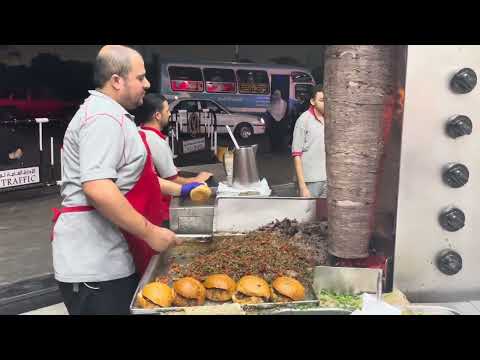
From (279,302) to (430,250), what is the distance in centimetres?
55

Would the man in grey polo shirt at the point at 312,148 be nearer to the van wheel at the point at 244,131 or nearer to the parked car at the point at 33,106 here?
the van wheel at the point at 244,131

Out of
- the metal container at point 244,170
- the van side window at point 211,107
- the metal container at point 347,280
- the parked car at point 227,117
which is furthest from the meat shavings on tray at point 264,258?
the van side window at point 211,107

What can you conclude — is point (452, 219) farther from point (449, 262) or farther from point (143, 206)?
point (143, 206)

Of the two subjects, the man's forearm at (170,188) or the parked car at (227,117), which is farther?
the parked car at (227,117)

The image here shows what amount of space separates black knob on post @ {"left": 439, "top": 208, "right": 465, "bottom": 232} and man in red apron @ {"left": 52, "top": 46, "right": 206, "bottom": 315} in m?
0.99

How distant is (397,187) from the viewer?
68.0 inches

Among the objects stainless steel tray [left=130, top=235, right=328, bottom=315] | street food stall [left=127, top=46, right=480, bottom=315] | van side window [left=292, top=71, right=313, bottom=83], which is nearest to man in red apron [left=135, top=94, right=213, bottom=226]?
stainless steel tray [left=130, top=235, right=328, bottom=315]

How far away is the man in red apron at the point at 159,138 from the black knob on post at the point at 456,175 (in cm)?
182

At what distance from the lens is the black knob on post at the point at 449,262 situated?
5.78ft

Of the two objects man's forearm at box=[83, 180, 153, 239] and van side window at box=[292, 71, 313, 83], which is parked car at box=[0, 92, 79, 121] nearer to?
van side window at box=[292, 71, 313, 83]

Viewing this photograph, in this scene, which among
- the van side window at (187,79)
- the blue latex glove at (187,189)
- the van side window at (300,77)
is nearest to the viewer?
the blue latex glove at (187,189)

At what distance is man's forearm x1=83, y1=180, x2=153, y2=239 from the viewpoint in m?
1.82
